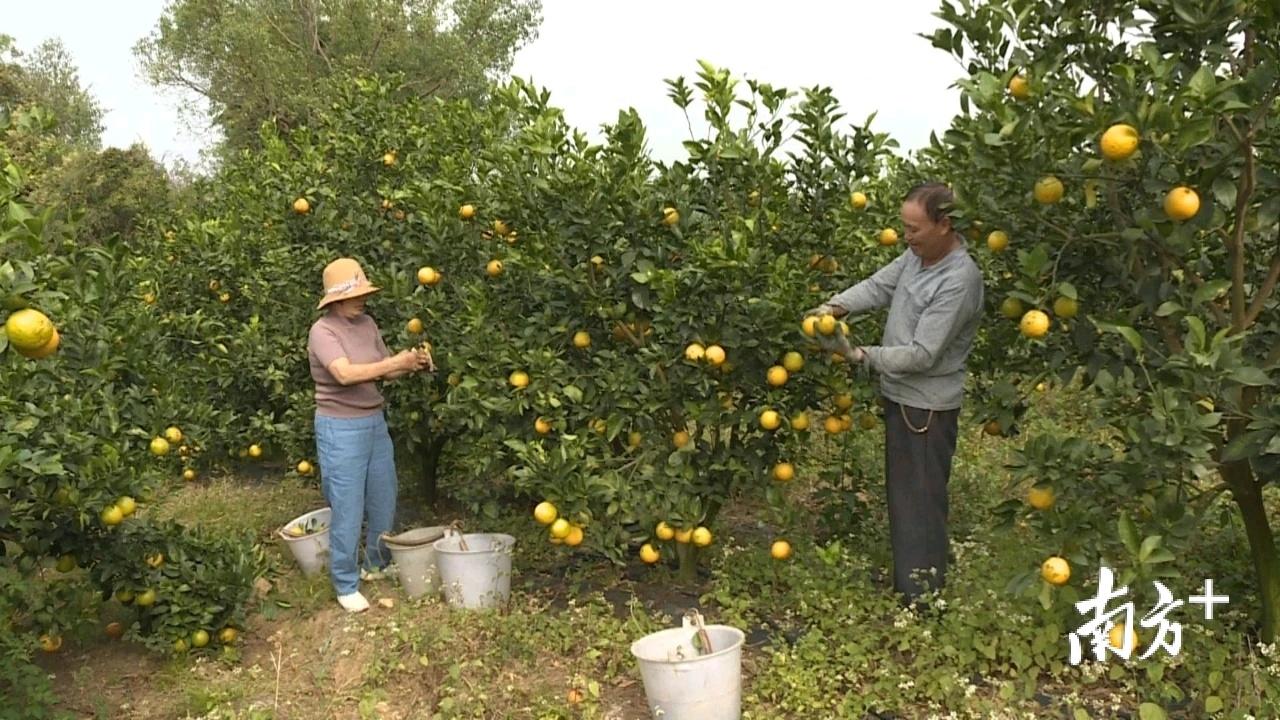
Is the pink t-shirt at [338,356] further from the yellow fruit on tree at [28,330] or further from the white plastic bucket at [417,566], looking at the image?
the yellow fruit on tree at [28,330]

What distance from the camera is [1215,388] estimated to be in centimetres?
258

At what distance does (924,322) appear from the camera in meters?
3.42

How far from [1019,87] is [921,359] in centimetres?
97

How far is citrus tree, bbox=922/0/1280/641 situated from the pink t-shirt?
2.58m

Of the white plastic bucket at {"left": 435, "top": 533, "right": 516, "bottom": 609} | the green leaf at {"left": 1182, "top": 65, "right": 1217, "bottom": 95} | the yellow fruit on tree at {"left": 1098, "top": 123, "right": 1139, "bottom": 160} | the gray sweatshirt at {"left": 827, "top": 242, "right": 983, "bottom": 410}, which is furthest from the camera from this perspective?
the white plastic bucket at {"left": 435, "top": 533, "right": 516, "bottom": 609}

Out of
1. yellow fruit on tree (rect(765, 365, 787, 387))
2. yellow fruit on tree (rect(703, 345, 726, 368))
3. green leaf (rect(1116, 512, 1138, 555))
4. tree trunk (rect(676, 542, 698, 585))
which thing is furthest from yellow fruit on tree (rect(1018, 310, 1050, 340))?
tree trunk (rect(676, 542, 698, 585))

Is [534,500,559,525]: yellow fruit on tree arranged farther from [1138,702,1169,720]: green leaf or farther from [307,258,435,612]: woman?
[1138,702,1169,720]: green leaf

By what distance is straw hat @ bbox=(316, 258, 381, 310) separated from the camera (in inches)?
165

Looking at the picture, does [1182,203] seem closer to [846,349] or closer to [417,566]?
[846,349]

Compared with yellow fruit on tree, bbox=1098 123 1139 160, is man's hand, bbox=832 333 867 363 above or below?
below

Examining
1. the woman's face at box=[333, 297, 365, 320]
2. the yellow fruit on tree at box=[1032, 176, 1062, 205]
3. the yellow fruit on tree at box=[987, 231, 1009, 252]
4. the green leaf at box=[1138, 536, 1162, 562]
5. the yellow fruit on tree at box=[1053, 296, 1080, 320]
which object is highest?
the yellow fruit on tree at box=[1032, 176, 1062, 205]

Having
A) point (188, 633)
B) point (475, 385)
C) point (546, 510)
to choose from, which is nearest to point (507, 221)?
point (475, 385)

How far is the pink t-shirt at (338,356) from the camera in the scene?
420cm

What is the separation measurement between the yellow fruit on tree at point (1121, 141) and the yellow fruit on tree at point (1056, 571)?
1.14m
